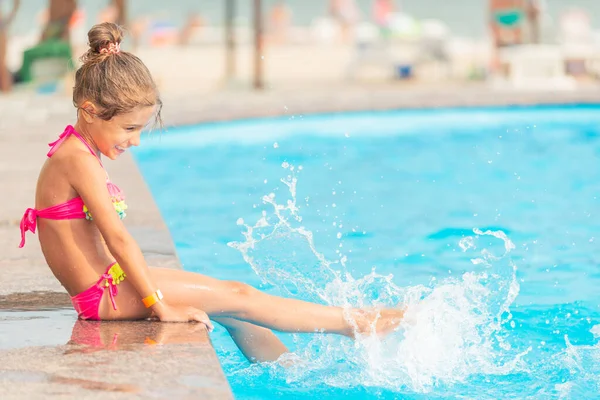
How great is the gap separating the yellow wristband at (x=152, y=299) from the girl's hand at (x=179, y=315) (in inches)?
1.5

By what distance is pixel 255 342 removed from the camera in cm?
356

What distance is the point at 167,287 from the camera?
324cm

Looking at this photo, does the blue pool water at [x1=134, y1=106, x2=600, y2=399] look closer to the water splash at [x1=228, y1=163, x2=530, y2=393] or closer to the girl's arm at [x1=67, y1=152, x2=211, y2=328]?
the water splash at [x1=228, y1=163, x2=530, y2=393]

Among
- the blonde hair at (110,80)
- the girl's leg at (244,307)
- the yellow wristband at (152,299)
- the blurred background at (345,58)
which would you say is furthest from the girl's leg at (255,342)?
the blurred background at (345,58)

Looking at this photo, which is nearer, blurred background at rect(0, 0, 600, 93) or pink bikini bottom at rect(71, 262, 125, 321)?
pink bikini bottom at rect(71, 262, 125, 321)

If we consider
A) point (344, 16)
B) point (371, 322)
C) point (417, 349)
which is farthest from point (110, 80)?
point (344, 16)

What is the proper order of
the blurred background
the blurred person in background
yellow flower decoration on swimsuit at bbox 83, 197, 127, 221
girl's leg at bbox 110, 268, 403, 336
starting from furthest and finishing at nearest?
the blurred person in background, the blurred background, girl's leg at bbox 110, 268, 403, 336, yellow flower decoration on swimsuit at bbox 83, 197, 127, 221

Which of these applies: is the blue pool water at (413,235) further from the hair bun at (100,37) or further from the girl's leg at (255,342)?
the hair bun at (100,37)

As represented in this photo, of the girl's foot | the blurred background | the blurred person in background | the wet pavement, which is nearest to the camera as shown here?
the wet pavement

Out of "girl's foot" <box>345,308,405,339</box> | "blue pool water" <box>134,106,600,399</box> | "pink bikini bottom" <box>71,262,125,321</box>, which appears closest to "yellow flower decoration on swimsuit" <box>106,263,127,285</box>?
"pink bikini bottom" <box>71,262,125,321</box>

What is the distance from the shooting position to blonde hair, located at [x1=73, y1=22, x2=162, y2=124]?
303 cm

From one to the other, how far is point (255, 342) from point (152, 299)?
56 cm

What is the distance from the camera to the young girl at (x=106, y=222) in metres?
3.06

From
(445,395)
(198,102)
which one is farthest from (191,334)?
(198,102)
